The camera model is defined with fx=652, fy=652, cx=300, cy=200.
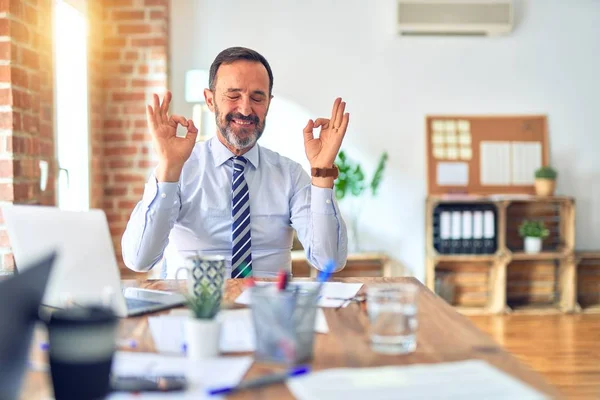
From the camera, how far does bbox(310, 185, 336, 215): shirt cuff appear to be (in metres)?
1.93

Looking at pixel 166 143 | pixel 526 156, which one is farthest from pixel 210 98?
pixel 526 156

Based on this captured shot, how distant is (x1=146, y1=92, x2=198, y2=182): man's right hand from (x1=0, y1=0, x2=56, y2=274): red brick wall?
3.17ft

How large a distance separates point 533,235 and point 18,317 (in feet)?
14.0

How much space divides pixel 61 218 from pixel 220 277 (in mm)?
332

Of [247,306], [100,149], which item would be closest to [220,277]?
[247,306]

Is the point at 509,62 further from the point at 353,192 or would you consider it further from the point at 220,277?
the point at 220,277

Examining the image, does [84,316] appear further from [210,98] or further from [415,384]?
[210,98]

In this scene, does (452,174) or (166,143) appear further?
(452,174)

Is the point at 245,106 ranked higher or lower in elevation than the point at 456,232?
higher

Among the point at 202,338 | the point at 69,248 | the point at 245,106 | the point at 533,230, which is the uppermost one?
the point at 245,106

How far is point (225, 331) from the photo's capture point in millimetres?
1151

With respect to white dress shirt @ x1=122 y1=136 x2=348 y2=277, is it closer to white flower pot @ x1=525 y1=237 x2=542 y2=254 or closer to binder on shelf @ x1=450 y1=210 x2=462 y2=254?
binder on shelf @ x1=450 y1=210 x2=462 y2=254

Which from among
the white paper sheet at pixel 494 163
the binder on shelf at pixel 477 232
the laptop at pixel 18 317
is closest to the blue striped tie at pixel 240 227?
the laptop at pixel 18 317

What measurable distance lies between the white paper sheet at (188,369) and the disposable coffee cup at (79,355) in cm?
4
